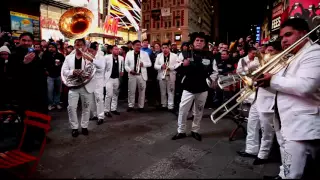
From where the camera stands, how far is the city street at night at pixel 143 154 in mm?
3434

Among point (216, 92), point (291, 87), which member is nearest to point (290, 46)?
point (291, 87)

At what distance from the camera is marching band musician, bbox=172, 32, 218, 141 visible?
4.77 meters

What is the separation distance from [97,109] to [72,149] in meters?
1.87

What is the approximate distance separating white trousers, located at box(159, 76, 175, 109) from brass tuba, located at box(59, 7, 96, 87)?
2995 mm

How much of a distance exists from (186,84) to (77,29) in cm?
291

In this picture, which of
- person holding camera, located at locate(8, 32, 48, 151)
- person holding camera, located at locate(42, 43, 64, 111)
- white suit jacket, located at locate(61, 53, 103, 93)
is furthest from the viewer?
person holding camera, located at locate(42, 43, 64, 111)

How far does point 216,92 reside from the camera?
827 centimetres

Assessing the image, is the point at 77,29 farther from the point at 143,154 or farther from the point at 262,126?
the point at 262,126

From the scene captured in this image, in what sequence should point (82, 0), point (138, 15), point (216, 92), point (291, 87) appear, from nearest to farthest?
1. point (291, 87)
2. point (216, 92)
3. point (82, 0)
4. point (138, 15)

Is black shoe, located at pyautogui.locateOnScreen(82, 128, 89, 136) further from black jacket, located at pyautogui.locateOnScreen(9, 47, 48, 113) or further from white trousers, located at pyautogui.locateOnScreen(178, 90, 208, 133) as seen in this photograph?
white trousers, located at pyautogui.locateOnScreen(178, 90, 208, 133)

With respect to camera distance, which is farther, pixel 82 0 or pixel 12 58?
pixel 82 0

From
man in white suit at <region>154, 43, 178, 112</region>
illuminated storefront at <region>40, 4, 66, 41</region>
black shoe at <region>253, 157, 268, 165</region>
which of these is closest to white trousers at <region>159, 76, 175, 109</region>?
man in white suit at <region>154, 43, 178, 112</region>

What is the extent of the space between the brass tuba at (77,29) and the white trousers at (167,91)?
118 inches

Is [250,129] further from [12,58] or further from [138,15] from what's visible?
[138,15]
